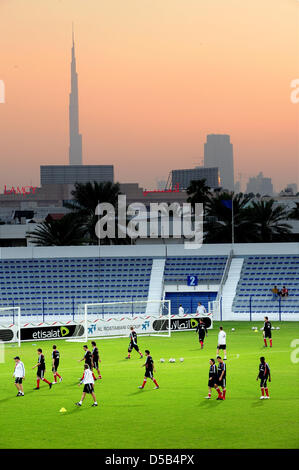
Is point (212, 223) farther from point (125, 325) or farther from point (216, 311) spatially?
point (125, 325)

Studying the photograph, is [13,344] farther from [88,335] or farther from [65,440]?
[65,440]

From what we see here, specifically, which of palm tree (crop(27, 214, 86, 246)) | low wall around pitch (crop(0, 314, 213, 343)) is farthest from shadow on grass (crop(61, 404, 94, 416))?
palm tree (crop(27, 214, 86, 246))

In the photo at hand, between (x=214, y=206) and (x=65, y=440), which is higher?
(x=214, y=206)

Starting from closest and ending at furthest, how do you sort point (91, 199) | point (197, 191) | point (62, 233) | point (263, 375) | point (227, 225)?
point (263, 375)
point (62, 233)
point (227, 225)
point (91, 199)
point (197, 191)

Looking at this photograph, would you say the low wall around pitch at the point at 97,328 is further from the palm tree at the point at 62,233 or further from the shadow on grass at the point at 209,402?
the palm tree at the point at 62,233

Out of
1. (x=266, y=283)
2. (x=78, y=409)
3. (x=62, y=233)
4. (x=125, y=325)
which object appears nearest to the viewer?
(x=78, y=409)

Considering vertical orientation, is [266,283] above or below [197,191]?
below

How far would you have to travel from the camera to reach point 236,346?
43812mm

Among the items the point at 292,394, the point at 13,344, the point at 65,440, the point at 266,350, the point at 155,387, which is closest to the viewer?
the point at 65,440

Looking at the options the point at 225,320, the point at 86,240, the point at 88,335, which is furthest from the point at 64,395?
the point at 86,240

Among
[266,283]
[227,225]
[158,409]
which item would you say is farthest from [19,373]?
[227,225]

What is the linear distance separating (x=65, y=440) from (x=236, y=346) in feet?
78.0

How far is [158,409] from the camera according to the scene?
25.8m

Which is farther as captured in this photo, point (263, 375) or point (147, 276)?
point (147, 276)
